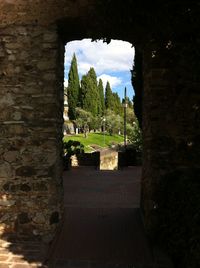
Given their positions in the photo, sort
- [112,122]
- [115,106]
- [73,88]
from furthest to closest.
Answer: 1. [115,106]
2. [112,122]
3. [73,88]

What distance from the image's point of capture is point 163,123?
588cm

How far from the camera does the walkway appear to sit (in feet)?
17.4

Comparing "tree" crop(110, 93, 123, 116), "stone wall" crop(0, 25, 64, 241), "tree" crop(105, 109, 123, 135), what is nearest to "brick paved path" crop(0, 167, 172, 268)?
"stone wall" crop(0, 25, 64, 241)

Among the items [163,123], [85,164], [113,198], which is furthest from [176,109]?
[85,164]

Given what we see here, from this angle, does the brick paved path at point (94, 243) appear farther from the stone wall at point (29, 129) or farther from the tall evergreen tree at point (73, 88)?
the tall evergreen tree at point (73, 88)

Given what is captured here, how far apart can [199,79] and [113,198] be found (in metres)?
3.96

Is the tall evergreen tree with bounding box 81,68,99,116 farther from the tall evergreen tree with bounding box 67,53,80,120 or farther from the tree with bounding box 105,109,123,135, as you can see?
the tree with bounding box 105,109,123,135

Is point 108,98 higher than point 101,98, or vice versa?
point 108,98

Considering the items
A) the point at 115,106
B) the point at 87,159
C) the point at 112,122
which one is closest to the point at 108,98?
the point at 115,106

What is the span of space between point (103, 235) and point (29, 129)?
205 cm

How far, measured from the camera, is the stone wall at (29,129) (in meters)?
6.14

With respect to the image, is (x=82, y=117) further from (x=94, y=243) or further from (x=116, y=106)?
(x=94, y=243)

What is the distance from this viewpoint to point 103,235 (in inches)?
246

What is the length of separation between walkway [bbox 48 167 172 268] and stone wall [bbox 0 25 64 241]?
0.57 m
